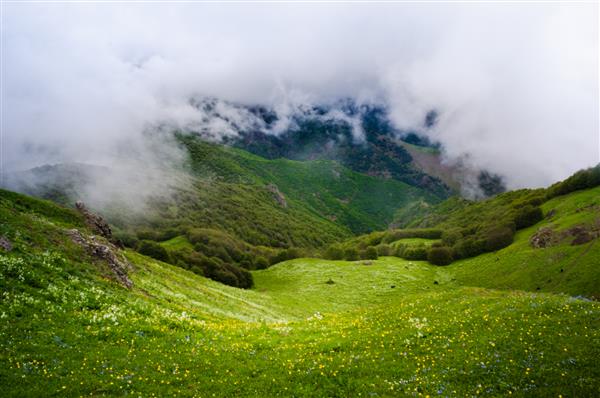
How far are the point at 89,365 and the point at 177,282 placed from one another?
3441 cm

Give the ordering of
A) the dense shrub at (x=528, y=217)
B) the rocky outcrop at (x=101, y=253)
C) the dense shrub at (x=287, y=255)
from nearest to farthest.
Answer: the rocky outcrop at (x=101, y=253) → the dense shrub at (x=528, y=217) → the dense shrub at (x=287, y=255)

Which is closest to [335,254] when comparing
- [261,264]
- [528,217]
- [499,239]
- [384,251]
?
[384,251]

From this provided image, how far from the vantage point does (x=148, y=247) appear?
101188 mm

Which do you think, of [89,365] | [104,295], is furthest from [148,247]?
[89,365]

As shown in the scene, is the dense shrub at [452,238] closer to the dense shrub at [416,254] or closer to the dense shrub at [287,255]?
the dense shrub at [416,254]

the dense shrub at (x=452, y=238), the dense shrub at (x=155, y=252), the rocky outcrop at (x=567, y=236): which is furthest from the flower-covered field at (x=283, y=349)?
the dense shrub at (x=452, y=238)

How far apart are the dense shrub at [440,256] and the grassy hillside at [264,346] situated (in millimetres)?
105651

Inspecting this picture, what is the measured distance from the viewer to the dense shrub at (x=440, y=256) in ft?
426

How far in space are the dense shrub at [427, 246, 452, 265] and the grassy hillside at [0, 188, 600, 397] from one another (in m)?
106

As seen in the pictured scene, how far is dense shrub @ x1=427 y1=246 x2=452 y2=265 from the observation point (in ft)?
426

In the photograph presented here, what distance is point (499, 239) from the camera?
401ft

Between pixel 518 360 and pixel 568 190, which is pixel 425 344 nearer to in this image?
pixel 518 360

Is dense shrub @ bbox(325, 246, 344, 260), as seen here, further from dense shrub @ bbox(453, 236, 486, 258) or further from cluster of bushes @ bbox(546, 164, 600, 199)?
cluster of bushes @ bbox(546, 164, 600, 199)

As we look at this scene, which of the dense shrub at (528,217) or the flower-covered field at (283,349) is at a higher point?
the dense shrub at (528,217)
